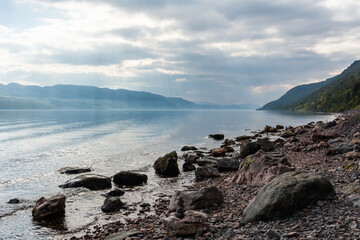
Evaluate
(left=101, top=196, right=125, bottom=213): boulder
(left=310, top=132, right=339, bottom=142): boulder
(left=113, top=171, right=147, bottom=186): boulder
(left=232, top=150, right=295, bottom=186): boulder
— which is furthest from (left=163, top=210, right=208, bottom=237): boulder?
(left=310, top=132, right=339, bottom=142): boulder

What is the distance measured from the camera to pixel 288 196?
35.5ft

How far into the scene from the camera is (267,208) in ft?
35.7

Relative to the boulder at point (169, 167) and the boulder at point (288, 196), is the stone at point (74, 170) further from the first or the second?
the boulder at point (288, 196)

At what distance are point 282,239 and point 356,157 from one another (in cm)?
1579

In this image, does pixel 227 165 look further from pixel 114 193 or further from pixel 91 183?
pixel 91 183

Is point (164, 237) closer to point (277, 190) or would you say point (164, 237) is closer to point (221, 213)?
point (221, 213)

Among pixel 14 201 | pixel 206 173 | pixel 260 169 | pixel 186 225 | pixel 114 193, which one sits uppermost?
pixel 260 169

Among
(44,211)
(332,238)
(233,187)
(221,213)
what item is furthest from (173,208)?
(332,238)

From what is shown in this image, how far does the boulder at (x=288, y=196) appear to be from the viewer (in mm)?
10695

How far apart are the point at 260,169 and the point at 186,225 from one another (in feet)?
34.0

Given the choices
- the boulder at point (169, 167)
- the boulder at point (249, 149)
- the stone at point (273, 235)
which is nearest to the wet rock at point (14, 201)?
the boulder at point (169, 167)

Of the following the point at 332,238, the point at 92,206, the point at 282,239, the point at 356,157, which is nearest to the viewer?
the point at 332,238

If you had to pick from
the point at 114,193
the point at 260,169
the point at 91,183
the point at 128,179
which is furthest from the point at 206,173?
the point at 91,183

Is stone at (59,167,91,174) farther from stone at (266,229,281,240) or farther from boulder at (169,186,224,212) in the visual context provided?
stone at (266,229,281,240)
